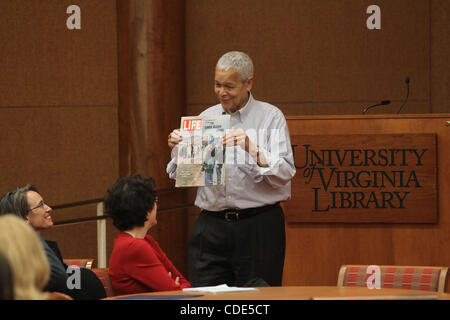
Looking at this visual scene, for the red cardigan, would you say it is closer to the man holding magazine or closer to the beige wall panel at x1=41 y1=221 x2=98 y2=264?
the man holding magazine

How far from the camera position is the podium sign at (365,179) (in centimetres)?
461

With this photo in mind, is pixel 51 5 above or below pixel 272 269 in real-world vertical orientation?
above

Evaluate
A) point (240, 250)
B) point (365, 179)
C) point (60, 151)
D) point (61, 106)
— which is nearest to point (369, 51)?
point (365, 179)

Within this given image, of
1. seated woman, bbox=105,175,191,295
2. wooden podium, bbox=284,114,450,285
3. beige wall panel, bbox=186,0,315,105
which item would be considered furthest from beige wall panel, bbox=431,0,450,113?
seated woman, bbox=105,175,191,295

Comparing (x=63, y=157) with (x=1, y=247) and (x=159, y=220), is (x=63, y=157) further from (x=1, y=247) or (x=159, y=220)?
(x=1, y=247)

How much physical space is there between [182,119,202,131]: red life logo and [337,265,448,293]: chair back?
37.5 inches

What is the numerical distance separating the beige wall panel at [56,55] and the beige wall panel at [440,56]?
272 cm

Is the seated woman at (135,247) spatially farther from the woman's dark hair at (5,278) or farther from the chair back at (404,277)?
the woman's dark hair at (5,278)

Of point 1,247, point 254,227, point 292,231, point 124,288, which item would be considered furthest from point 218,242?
point 1,247

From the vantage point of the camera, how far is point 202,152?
3.51 m

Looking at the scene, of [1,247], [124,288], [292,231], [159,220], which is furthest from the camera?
[159,220]

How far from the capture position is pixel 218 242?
3.48 meters

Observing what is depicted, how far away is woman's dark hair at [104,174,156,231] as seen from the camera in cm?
331

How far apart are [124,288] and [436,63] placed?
4.02 meters
